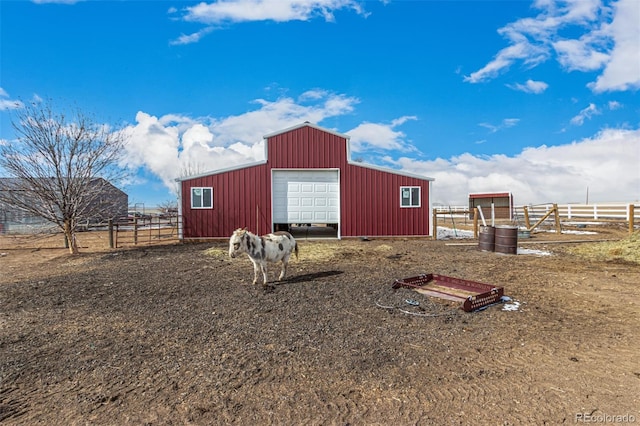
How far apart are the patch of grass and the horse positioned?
35.2ft

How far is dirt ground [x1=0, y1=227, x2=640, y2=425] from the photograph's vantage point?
3.24m

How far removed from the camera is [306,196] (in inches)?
742

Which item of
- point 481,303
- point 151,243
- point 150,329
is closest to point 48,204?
point 151,243

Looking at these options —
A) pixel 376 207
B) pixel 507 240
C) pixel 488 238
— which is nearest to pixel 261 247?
pixel 507 240

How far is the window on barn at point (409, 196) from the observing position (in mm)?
19078

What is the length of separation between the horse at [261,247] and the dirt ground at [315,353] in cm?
64

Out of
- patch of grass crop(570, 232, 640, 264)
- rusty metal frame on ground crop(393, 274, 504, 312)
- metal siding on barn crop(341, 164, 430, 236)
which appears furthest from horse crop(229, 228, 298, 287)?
patch of grass crop(570, 232, 640, 264)

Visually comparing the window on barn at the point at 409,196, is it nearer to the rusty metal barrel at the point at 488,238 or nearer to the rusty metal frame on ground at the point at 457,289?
the rusty metal barrel at the point at 488,238

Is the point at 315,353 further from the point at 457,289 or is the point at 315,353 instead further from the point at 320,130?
the point at 320,130

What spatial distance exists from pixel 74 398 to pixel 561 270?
11135 mm

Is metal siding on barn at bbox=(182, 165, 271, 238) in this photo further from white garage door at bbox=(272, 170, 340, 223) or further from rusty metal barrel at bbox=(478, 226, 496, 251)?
rusty metal barrel at bbox=(478, 226, 496, 251)

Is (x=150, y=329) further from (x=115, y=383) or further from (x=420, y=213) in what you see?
(x=420, y=213)

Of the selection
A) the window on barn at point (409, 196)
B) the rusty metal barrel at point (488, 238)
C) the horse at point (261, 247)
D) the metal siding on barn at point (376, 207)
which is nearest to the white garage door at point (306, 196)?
the metal siding on barn at point (376, 207)

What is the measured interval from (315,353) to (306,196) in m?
14.7
